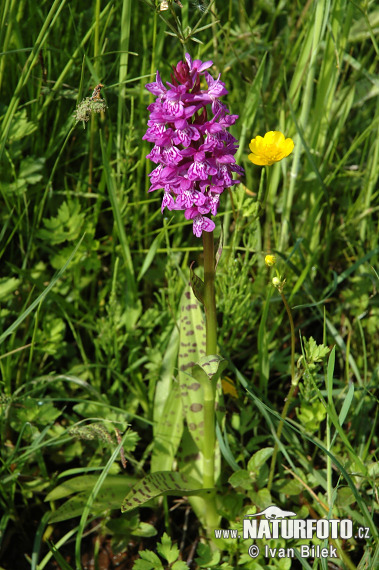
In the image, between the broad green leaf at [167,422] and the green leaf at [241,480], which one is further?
the broad green leaf at [167,422]

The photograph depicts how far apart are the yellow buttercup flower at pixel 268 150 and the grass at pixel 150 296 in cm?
17

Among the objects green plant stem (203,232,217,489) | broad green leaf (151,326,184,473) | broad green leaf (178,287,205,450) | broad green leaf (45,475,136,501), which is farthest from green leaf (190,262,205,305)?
broad green leaf (45,475,136,501)

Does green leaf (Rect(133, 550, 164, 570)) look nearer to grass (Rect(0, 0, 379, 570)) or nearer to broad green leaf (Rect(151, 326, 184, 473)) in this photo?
grass (Rect(0, 0, 379, 570))

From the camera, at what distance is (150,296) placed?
2281mm

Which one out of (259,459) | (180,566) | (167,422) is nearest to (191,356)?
(167,422)

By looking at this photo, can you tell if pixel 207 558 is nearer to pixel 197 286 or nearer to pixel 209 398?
pixel 209 398

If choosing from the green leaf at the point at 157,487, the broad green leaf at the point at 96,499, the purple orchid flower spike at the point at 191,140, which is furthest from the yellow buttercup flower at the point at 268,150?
the broad green leaf at the point at 96,499

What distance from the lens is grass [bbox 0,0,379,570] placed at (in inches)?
67.7

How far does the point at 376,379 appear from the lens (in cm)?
193

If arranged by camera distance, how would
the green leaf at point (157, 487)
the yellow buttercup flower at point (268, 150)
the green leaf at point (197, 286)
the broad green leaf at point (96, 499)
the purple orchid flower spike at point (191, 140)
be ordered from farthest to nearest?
1. the yellow buttercup flower at point (268, 150)
2. the broad green leaf at point (96, 499)
3. the green leaf at point (157, 487)
4. the green leaf at point (197, 286)
5. the purple orchid flower spike at point (191, 140)

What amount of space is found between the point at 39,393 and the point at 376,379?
3.97 ft

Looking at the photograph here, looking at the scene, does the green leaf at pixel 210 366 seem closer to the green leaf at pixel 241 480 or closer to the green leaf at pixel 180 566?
the green leaf at pixel 241 480

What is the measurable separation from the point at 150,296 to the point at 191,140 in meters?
1.09

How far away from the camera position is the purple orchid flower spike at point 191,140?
1232mm
